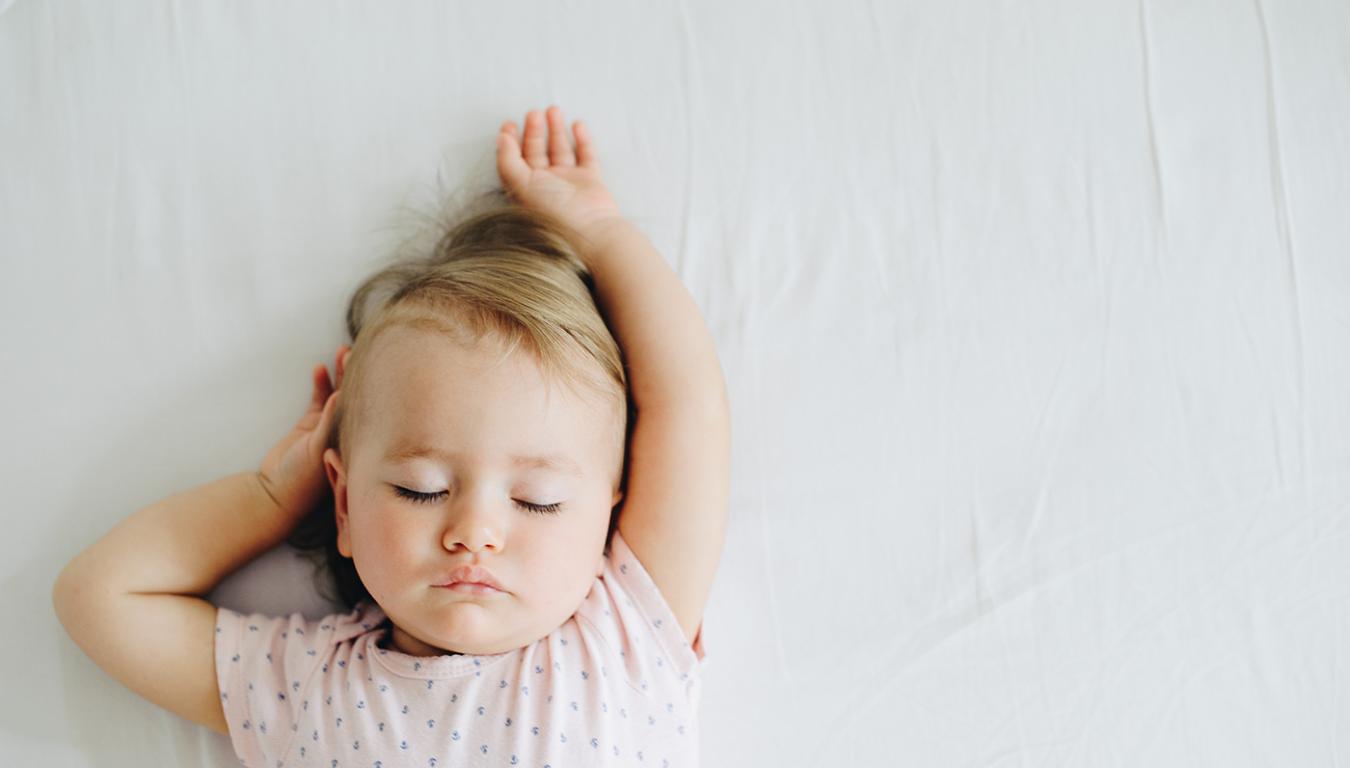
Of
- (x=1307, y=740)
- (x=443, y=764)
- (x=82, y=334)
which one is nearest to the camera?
(x=443, y=764)

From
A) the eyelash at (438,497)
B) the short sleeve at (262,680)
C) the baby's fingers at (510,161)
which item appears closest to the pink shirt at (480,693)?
the short sleeve at (262,680)

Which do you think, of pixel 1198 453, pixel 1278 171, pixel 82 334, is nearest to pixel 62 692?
pixel 82 334

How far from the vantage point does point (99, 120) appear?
50.6 inches

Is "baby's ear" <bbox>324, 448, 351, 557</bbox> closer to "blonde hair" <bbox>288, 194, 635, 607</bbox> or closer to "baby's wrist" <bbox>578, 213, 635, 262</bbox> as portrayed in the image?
"blonde hair" <bbox>288, 194, 635, 607</bbox>

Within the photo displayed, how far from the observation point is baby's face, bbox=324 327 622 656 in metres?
→ 1.00

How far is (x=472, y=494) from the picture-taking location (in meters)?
1.00

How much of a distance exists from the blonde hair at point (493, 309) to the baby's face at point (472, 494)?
3 centimetres

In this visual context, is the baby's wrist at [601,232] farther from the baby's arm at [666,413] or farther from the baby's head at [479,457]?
the baby's head at [479,457]

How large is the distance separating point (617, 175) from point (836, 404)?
365 millimetres

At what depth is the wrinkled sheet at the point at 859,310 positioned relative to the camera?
1146 mm

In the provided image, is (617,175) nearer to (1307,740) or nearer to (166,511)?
(166,511)

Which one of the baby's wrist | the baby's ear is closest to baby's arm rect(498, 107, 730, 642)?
the baby's wrist

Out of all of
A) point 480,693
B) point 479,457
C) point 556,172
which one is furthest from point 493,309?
point 480,693

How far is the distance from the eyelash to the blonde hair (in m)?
0.10
